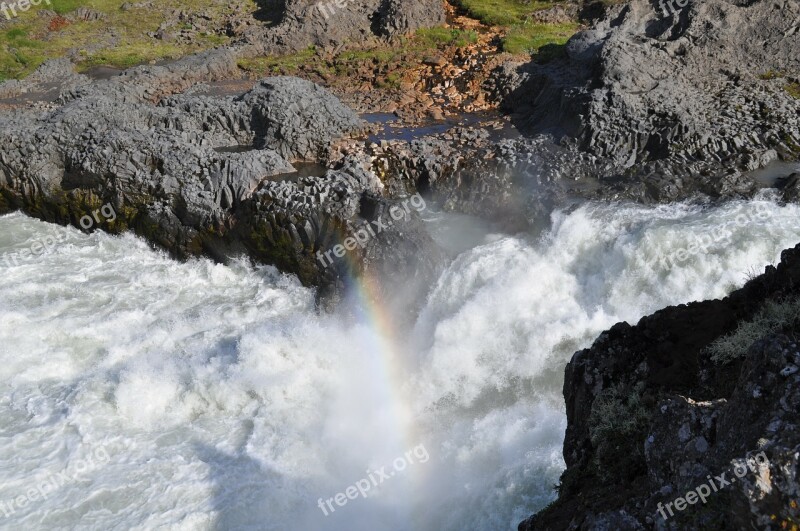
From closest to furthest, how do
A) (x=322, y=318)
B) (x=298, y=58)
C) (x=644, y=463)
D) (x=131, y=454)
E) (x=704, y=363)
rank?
(x=644, y=463) < (x=704, y=363) < (x=131, y=454) < (x=322, y=318) < (x=298, y=58)

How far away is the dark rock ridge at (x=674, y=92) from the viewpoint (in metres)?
21.0

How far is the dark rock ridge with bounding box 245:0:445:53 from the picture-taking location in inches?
1364

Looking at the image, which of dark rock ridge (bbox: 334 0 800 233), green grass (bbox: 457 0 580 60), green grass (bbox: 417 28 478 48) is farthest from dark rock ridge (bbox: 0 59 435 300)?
green grass (bbox: 457 0 580 60)

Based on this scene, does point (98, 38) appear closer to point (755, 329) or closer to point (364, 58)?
point (364, 58)

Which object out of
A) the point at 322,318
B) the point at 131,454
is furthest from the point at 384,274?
the point at 131,454

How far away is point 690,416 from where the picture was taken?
6180mm

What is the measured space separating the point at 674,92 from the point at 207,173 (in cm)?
1697

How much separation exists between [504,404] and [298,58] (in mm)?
25282

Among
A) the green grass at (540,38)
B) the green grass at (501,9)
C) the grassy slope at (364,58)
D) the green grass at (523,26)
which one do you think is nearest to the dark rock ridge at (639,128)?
the green grass at (540,38)

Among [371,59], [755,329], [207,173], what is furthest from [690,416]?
[371,59]

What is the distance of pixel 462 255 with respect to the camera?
18.2 metres

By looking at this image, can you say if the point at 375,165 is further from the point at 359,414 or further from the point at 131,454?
the point at 131,454

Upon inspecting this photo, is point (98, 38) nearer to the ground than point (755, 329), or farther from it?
farther from it

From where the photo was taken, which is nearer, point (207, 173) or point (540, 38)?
point (207, 173)
